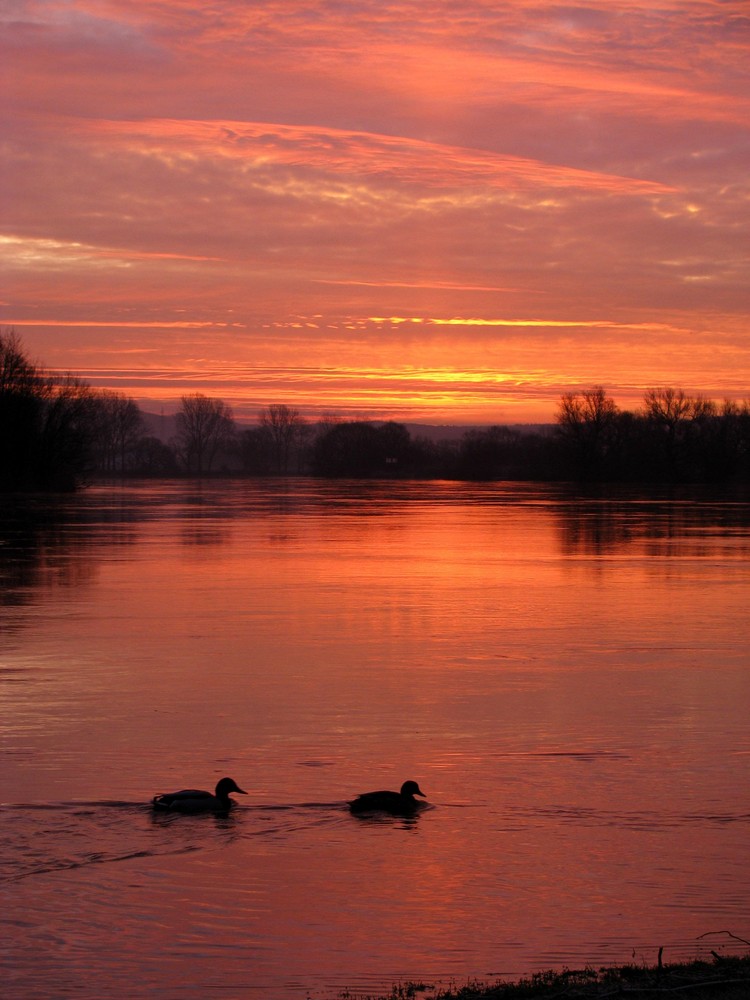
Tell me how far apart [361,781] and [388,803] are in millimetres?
836

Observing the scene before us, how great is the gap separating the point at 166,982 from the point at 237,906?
0.89 m

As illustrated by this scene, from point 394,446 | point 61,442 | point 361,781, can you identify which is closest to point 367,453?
point 394,446

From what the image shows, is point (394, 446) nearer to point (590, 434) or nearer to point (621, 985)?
point (590, 434)

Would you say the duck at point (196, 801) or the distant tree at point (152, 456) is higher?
the distant tree at point (152, 456)

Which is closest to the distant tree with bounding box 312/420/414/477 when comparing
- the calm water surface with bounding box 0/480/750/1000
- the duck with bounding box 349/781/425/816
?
the calm water surface with bounding box 0/480/750/1000

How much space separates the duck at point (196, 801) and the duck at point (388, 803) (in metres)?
0.79

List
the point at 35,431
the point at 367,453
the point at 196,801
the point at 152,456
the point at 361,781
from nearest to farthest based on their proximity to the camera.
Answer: the point at 196,801
the point at 361,781
the point at 35,431
the point at 367,453
the point at 152,456

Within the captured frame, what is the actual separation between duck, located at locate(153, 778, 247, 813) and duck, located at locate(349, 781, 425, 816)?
0.79 m

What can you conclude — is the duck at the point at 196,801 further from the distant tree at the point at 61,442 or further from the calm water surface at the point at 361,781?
the distant tree at the point at 61,442

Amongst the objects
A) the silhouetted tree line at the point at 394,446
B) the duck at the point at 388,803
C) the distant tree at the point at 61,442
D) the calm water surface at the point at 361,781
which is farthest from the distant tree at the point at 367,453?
the duck at the point at 388,803

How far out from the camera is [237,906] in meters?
6.35

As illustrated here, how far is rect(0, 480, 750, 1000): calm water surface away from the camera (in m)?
5.91

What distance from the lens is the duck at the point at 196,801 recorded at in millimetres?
7621

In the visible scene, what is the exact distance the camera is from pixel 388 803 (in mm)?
7699
